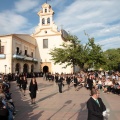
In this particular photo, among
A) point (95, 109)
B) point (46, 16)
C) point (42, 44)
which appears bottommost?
point (95, 109)

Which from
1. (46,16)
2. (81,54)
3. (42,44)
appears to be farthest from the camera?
(46,16)

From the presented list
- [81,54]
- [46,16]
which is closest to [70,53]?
[81,54]

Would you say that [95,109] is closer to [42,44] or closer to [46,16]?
[42,44]

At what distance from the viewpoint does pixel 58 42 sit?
49344mm

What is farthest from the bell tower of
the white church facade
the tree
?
the tree

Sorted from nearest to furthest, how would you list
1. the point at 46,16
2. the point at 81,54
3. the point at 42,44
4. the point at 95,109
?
the point at 95,109
the point at 81,54
the point at 42,44
the point at 46,16

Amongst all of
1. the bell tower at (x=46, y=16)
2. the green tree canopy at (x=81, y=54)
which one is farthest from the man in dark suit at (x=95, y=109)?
the bell tower at (x=46, y=16)

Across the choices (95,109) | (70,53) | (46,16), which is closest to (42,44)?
(46,16)

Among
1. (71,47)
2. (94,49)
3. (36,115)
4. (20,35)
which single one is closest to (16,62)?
(20,35)

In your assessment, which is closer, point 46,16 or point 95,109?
point 95,109

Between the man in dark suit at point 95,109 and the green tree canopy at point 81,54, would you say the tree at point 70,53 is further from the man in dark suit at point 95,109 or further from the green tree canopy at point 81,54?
the man in dark suit at point 95,109

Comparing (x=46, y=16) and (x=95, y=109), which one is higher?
(x=46, y=16)

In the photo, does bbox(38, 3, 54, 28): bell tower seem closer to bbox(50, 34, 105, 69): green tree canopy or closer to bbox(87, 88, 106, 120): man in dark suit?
bbox(50, 34, 105, 69): green tree canopy

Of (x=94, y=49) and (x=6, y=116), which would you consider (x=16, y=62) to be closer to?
(x=94, y=49)
